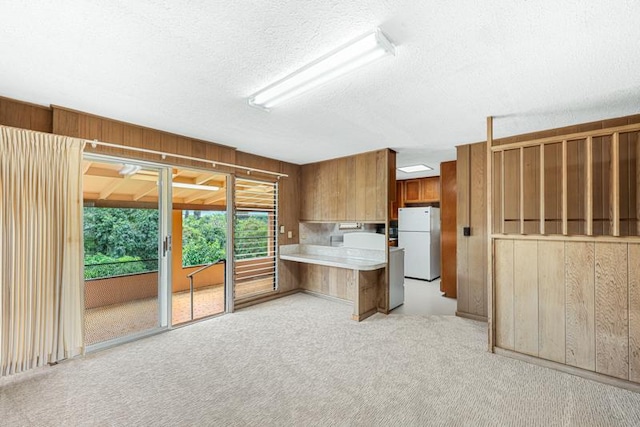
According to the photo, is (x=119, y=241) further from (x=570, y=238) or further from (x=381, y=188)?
(x=570, y=238)

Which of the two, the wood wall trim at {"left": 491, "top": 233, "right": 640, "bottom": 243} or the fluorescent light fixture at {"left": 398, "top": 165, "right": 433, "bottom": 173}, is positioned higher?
the fluorescent light fixture at {"left": 398, "top": 165, "right": 433, "bottom": 173}

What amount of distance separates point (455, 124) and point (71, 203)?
400 centimetres

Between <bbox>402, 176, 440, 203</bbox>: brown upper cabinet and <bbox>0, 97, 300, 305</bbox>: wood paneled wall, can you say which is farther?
<bbox>402, 176, 440, 203</bbox>: brown upper cabinet

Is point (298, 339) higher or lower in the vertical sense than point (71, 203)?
lower

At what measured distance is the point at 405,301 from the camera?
4.63 metres

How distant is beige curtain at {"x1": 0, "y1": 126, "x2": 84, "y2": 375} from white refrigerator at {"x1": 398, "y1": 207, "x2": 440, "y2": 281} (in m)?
5.79


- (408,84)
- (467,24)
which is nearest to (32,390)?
(408,84)

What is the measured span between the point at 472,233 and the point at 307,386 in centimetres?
299

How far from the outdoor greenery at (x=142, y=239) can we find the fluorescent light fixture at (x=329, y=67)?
2.04 meters

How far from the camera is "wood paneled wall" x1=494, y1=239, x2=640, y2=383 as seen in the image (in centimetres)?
222

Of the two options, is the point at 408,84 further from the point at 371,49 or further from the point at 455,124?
the point at 455,124

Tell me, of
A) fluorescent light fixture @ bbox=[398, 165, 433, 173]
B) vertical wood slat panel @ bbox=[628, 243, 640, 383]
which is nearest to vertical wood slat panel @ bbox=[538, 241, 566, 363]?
vertical wood slat panel @ bbox=[628, 243, 640, 383]

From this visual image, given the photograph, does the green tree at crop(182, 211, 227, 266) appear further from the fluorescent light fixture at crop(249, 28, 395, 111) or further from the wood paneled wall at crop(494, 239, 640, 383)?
the wood paneled wall at crop(494, 239, 640, 383)

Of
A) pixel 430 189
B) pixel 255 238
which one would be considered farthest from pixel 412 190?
pixel 255 238
